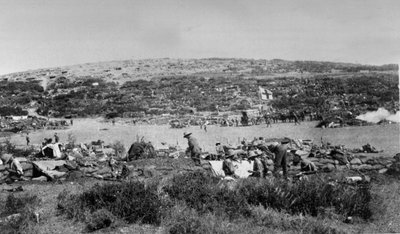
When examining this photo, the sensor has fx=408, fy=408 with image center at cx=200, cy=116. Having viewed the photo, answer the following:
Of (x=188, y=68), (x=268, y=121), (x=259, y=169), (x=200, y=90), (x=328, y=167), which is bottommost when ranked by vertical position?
(x=268, y=121)

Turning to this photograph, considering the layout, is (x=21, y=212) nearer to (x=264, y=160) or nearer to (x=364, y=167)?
(x=264, y=160)

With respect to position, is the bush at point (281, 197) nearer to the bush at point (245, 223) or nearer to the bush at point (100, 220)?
the bush at point (245, 223)

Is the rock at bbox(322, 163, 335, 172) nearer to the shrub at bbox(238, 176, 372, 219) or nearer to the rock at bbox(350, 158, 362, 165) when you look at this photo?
the rock at bbox(350, 158, 362, 165)

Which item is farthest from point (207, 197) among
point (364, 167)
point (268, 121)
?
point (268, 121)

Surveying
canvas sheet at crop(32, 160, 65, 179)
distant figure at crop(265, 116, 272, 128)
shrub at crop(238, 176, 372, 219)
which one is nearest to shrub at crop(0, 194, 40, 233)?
A: canvas sheet at crop(32, 160, 65, 179)

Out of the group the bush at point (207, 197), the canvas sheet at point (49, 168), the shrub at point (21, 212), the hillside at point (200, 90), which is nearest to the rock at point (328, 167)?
the bush at point (207, 197)
